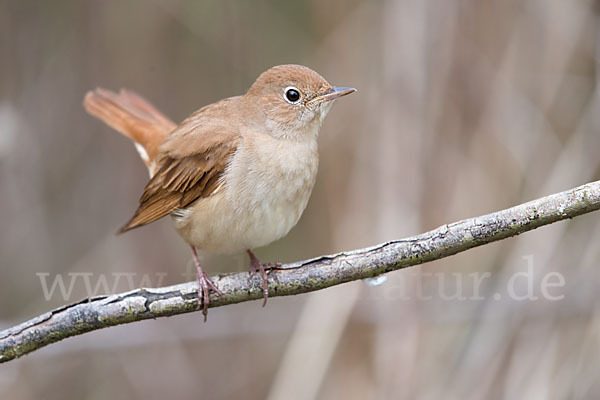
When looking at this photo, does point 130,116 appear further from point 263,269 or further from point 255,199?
point 263,269

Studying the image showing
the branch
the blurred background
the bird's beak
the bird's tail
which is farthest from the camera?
the bird's tail

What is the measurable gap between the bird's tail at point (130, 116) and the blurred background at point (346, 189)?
0.73 m

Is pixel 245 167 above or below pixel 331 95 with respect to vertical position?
below

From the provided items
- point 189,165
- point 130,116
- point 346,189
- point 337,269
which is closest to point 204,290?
point 337,269

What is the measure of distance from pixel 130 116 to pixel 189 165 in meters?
1.04

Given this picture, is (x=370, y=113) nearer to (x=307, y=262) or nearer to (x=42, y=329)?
(x=307, y=262)

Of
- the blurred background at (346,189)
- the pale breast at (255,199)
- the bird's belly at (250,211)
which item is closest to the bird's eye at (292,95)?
the pale breast at (255,199)

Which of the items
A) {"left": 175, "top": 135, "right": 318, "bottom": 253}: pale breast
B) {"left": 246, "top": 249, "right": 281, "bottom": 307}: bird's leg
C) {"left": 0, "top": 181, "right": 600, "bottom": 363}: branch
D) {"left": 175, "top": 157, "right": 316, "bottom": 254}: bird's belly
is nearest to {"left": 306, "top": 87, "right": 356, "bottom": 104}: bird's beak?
{"left": 175, "top": 135, "right": 318, "bottom": 253}: pale breast

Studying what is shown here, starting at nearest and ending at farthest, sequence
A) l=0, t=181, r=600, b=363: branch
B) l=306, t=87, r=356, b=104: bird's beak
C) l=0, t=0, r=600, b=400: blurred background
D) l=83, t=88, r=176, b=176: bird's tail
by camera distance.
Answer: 1. l=0, t=181, r=600, b=363: branch
2. l=306, t=87, r=356, b=104: bird's beak
3. l=0, t=0, r=600, b=400: blurred background
4. l=83, t=88, r=176, b=176: bird's tail

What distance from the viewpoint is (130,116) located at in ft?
14.6

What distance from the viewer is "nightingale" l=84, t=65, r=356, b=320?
3391mm

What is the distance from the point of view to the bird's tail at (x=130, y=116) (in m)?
4.34

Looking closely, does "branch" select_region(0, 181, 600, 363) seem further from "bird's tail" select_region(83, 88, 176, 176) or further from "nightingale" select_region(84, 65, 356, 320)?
"bird's tail" select_region(83, 88, 176, 176)

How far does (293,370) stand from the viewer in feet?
14.3
